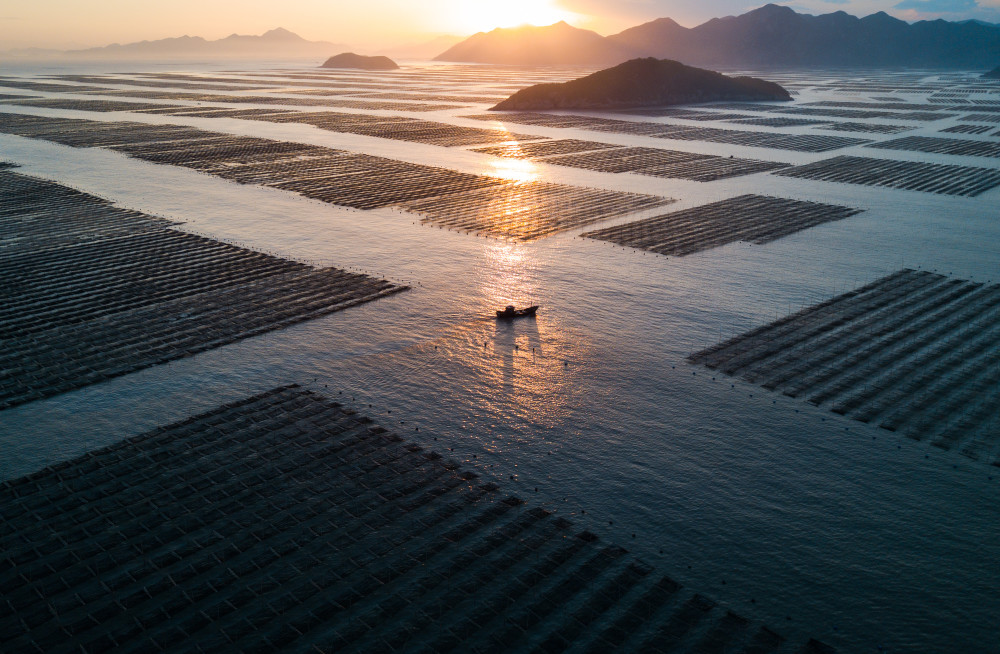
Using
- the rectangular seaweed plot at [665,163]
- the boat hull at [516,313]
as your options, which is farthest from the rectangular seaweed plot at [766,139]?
the boat hull at [516,313]

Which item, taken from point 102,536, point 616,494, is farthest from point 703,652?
point 102,536

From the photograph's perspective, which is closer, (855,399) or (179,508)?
(179,508)

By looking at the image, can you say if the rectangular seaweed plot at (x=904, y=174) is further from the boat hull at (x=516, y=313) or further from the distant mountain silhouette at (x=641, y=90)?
the distant mountain silhouette at (x=641, y=90)

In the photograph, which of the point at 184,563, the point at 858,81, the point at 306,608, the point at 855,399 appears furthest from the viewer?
the point at 858,81

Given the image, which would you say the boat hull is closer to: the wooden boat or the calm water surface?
the wooden boat

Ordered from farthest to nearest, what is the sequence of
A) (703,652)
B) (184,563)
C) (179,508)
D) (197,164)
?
(197,164)
(179,508)
(184,563)
(703,652)

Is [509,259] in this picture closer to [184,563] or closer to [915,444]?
[915,444]

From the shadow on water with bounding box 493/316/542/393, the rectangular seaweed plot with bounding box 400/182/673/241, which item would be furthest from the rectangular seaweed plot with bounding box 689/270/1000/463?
the rectangular seaweed plot with bounding box 400/182/673/241
